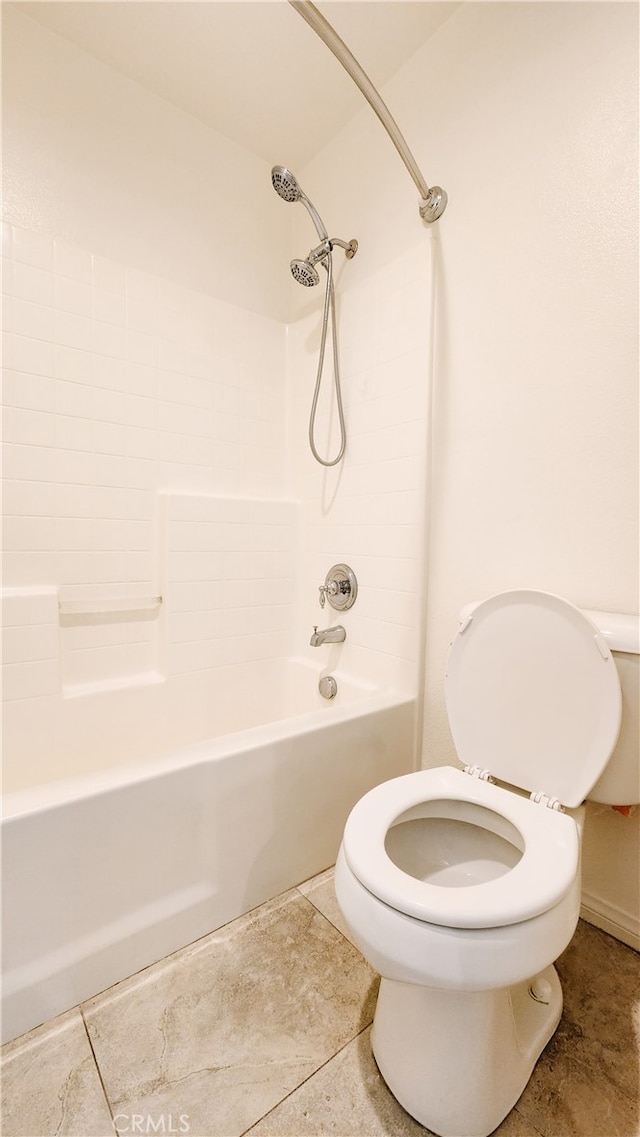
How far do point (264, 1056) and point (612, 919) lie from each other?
86 centimetres

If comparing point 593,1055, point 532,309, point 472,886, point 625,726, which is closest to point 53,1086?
point 472,886

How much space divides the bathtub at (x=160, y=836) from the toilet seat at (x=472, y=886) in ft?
1.19

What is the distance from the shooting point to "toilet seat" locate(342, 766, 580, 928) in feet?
2.14

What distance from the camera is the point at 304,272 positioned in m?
1.60

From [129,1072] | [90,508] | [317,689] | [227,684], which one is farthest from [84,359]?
[129,1072]

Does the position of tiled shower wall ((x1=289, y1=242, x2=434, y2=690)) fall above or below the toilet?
above

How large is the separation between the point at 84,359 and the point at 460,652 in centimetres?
141

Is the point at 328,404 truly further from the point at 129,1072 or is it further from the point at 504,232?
the point at 129,1072

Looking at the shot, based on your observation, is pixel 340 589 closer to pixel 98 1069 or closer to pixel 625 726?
pixel 625 726

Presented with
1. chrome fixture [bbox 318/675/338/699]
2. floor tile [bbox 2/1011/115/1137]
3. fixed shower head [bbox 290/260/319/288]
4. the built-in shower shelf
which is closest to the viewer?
floor tile [bbox 2/1011/115/1137]

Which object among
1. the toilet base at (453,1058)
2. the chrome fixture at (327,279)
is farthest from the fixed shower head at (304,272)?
the toilet base at (453,1058)

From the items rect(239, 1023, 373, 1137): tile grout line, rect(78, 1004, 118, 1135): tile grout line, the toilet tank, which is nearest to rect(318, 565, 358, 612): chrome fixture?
the toilet tank

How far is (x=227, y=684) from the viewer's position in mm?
1778

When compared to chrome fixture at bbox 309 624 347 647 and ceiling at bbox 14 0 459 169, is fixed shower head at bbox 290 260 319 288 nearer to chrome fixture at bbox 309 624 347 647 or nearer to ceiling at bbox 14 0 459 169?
ceiling at bbox 14 0 459 169
